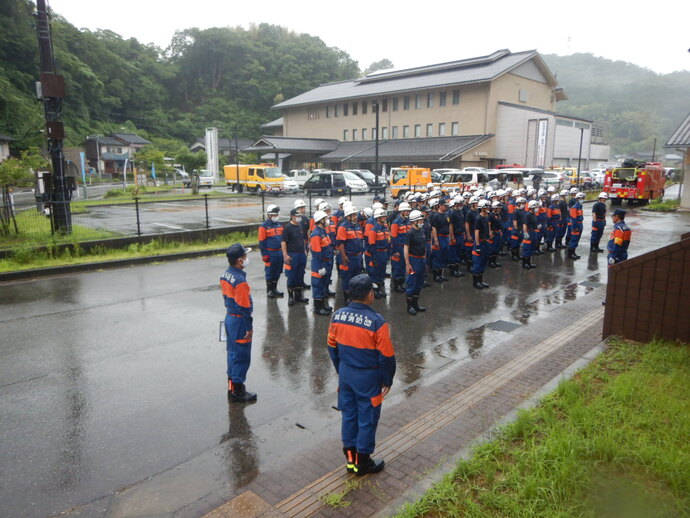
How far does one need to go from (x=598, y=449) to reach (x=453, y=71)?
157ft

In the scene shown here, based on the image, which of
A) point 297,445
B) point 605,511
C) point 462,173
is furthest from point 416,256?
point 462,173

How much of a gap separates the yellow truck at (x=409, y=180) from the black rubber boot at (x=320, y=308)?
21.8m

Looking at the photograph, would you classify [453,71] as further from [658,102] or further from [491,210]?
[658,102]

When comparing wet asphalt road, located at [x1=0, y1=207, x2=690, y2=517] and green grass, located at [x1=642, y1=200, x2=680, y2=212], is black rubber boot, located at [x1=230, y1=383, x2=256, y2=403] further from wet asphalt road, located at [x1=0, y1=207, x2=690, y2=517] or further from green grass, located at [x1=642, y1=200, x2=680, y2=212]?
green grass, located at [x1=642, y1=200, x2=680, y2=212]

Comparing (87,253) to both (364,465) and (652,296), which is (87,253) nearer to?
(364,465)

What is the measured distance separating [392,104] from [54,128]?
39.8 m

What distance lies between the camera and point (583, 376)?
5727 millimetres

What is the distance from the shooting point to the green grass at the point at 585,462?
364 cm

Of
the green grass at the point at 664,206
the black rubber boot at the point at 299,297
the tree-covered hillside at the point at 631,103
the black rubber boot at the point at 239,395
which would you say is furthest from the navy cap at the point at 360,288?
the tree-covered hillside at the point at 631,103

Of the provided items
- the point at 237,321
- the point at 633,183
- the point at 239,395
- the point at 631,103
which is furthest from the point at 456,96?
the point at 631,103

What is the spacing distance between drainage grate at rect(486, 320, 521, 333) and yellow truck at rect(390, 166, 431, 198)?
22.1 meters

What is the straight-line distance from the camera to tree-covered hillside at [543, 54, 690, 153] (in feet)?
331

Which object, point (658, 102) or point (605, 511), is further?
point (658, 102)

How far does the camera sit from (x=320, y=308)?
9.39 metres
